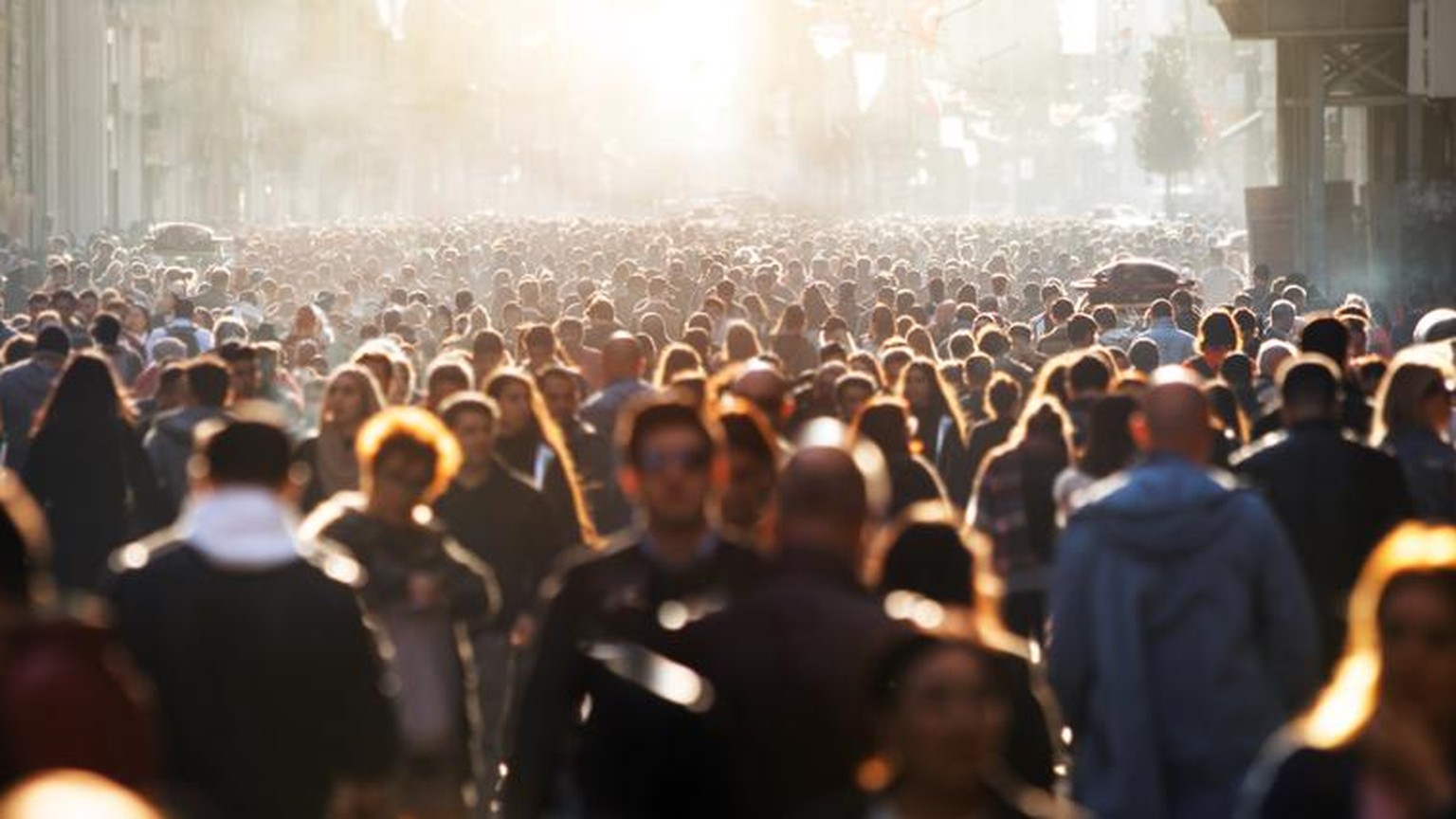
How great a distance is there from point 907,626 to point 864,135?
456ft

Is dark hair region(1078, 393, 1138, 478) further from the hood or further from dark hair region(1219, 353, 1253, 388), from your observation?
dark hair region(1219, 353, 1253, 388)

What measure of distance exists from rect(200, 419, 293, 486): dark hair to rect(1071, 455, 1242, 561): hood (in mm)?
2002

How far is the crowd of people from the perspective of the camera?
17.5 ft

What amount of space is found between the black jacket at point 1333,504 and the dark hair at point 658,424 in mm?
3500

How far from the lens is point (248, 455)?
25.3 ft

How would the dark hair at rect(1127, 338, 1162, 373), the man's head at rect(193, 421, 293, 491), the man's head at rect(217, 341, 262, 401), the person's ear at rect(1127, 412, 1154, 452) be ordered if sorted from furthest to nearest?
Result: the dark hair at rect(1127, 338, 1162, 373)
the man's head at rect(217, 341, 262, 401)
the person's ear at rect(1127, 412, 1154, 452)
the man's head at rect(193, 421, 293, 491)

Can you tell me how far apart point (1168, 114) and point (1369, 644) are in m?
130

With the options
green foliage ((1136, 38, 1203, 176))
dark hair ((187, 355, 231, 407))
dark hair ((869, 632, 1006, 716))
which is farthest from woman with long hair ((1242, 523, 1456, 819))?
green foliage ((1136, 38, 1203, 176))

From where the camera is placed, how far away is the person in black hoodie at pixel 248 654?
750 cm

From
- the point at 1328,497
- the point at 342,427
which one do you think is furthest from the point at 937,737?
the point at 342,427

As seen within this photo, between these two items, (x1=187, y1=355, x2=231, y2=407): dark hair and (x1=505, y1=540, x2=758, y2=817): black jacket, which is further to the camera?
(x1=187, y1=355, x2=231, y2=407): dark hair

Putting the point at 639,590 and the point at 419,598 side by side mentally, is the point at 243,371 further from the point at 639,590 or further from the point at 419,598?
the point at 639,590

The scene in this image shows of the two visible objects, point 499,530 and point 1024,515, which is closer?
point 499,530

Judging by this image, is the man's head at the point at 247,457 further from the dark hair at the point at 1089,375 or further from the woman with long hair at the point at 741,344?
the woman with long hair at the point at 741,344
